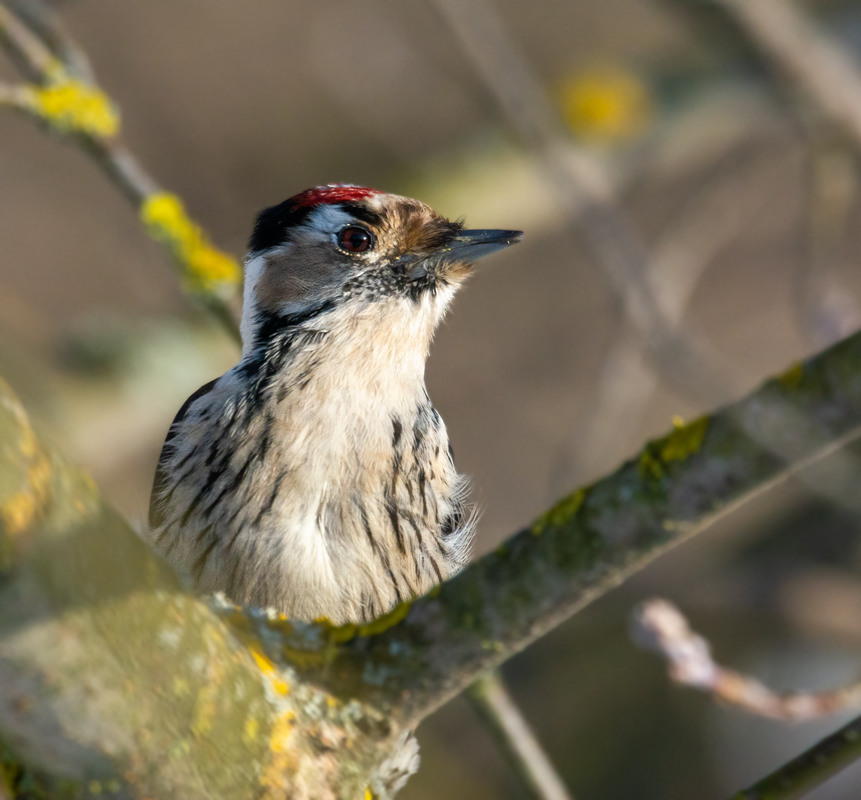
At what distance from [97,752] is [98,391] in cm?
450

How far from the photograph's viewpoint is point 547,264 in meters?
8.29

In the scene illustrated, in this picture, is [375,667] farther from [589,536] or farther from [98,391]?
[98,391]

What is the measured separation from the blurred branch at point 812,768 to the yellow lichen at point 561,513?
2.29 feet

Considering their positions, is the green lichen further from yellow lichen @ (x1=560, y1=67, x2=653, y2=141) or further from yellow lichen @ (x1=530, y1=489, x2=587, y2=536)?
yellow lichen @ (x1=560, y1=67, x2=653, y2=141)

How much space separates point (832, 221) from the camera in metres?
5.31

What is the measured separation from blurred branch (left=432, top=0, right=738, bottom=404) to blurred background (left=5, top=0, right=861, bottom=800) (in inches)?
0.7

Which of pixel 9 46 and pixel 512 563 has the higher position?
pixel 9 46

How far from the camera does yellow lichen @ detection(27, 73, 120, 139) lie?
11.5 feet

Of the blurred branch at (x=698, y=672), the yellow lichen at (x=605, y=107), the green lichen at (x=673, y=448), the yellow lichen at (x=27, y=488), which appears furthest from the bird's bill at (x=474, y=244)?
the yellow lichen at (x=605, y=107)

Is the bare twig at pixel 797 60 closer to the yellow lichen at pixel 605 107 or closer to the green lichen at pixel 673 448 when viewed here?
the yellow lichen at pixel 605 107

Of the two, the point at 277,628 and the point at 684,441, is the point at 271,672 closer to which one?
the point at 277,628

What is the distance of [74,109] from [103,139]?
0.13 m

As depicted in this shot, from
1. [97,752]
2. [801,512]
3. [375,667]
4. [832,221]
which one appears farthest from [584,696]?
[97,752]

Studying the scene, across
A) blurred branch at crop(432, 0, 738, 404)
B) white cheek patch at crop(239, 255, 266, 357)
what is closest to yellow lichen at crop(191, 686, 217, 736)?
white cheek patch at crop(239, 255, 266, 357)
